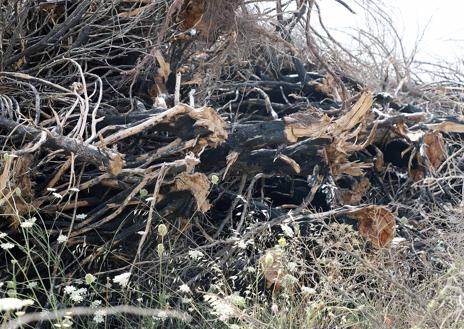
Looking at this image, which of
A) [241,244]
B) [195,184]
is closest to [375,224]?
[241,244]

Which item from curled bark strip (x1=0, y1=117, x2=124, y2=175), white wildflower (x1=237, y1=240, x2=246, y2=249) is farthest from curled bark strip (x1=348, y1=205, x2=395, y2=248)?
curled bark strip (x1=0, y1=117, x2=124, y2=175)

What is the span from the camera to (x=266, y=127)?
3182 mm

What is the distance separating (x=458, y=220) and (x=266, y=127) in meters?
1.08

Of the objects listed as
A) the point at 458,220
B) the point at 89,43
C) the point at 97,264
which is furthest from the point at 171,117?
the point at 458,220

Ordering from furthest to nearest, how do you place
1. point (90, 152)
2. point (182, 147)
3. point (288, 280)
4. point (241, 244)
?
point (182, 147)
point (241, 244)
point (90, 152)
point (288, 280)

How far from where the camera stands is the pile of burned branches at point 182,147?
285cm

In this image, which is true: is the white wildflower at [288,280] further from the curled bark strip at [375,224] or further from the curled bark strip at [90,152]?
the curled bark strip at [375,224]

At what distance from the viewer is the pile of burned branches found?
9.35 feet

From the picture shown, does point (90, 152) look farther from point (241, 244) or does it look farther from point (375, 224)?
point (375, 224)

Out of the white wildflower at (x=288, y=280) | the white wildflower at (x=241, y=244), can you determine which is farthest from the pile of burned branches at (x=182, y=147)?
the white wildflower at (x=288, y=280)

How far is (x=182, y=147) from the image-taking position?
296cm

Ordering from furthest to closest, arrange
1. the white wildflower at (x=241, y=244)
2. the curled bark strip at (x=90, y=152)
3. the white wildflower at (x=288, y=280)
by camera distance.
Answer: the white wildflower at (x=241, y=244) → the curled bark strip at (x=90, y=152) → the white wildflower at (x=288, y=280)

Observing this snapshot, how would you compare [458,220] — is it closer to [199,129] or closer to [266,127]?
[266,127]

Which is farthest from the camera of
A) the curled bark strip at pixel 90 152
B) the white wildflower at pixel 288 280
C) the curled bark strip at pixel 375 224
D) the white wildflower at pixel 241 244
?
the curled bark strip at pixel 375 224
